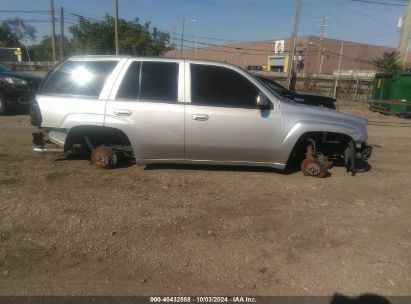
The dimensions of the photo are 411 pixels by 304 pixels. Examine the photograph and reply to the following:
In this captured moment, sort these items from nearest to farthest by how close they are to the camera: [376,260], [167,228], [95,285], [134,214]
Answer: [95,285] < [376,260] < [167,228] < [134,214]

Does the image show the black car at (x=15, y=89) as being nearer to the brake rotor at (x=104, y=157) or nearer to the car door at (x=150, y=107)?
the brake rotor at (x=104, y=157)

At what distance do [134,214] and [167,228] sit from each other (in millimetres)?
507

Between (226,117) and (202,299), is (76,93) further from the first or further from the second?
(202,299)

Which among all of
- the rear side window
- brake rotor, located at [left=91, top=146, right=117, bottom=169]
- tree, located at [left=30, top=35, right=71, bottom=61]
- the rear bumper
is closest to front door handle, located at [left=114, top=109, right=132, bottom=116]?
the rear side window

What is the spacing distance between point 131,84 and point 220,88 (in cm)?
131

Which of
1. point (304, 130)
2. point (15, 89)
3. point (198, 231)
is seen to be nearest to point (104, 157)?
point (198, 231)

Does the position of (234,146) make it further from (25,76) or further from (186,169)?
(25,76)

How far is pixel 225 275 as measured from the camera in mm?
3039

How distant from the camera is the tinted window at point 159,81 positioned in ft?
16.9

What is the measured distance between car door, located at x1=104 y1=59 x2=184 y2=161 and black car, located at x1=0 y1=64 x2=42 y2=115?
690 centimetres

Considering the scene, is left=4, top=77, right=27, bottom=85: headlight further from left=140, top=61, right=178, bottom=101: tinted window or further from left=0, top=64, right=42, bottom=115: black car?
left=140, top=61, right=178, bottom=101: tinted window

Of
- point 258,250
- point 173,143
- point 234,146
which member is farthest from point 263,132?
point 258,250

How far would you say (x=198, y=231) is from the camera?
3.78m

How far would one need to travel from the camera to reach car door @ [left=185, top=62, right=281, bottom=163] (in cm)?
511
